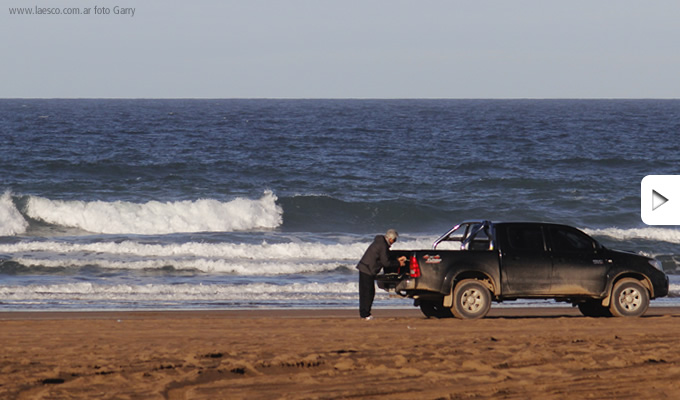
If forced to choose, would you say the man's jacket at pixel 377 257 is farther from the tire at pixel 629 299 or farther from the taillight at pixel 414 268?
the tire at pixel 629 299

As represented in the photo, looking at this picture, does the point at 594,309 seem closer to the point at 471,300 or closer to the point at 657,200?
the point at 471,300

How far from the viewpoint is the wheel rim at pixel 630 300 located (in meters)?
14.7

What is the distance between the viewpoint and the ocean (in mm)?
20766

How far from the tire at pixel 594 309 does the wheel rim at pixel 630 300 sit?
0.30m

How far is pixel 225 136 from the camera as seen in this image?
6569 cm

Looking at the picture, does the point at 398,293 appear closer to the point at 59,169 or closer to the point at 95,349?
the point at 95,349

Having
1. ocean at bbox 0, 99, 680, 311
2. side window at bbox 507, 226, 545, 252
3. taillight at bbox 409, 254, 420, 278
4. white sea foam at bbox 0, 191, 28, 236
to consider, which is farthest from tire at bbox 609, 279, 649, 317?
white sea foam at bbox 0, 191, 28, 236

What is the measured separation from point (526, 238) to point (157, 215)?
21.6m

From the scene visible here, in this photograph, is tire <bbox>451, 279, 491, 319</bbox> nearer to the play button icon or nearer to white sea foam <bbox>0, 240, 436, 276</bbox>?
the play button icon

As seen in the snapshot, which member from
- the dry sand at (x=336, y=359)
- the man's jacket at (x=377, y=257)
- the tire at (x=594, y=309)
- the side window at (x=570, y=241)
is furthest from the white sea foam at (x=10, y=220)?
the side window at (x=570, y=241)

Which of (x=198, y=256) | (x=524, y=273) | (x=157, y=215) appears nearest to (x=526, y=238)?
(x=524, y=273)

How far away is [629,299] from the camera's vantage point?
14.8 meters

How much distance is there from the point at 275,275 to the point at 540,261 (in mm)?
9628

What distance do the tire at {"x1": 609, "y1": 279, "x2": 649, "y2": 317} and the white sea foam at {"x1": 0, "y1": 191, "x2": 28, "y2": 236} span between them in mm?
23093
